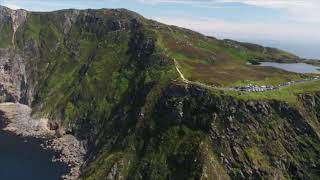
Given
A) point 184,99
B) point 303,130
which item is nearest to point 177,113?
point 184,99

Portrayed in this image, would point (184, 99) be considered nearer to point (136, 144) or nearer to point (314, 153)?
point (136, 144)

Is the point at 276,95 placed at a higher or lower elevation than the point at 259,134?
higher

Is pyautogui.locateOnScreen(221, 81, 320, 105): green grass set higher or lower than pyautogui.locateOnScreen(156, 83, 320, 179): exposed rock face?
higher

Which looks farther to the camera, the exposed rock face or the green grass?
the green grass

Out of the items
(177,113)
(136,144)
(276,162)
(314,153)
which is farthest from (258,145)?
(136,144)

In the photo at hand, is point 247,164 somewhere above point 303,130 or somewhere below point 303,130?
below

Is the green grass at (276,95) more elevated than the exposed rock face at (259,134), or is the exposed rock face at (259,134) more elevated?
the green grass at (276,95)

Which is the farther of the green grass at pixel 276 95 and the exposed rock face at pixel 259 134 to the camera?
the green grass at pixel 276 95

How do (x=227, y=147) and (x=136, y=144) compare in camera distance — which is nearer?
(x=227, y=147)

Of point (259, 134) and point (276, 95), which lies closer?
point (259, 134)

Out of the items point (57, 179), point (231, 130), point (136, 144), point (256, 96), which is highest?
point (256, 96)
